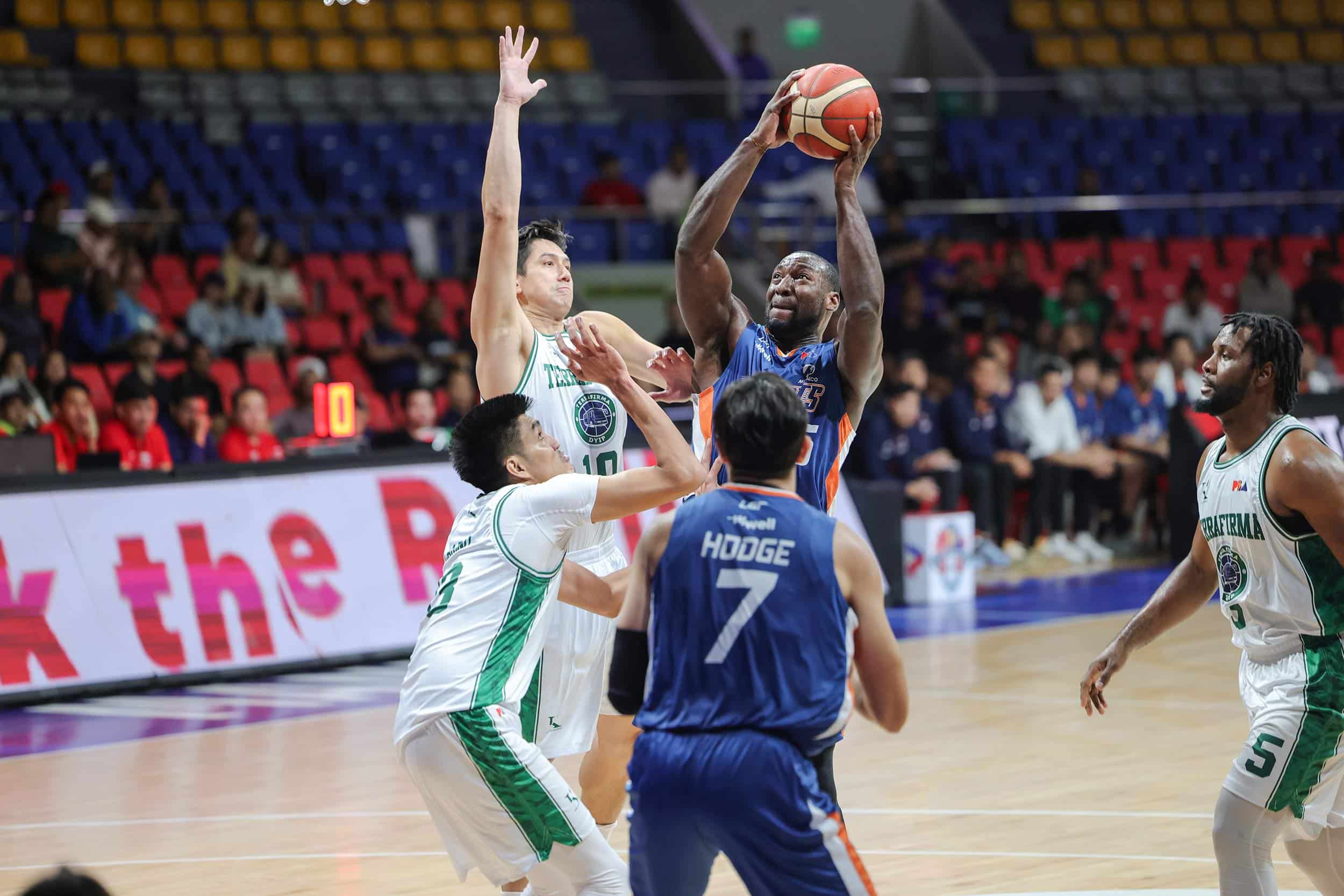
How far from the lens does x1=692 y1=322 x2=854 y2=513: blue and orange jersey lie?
532 centimetres

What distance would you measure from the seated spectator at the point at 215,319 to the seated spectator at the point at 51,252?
826 millimetres

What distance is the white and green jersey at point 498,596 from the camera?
4531 mm

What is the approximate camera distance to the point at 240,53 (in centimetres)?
1766

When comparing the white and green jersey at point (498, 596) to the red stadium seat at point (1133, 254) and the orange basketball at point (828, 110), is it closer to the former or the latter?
the orange basketball at point (828, 110)

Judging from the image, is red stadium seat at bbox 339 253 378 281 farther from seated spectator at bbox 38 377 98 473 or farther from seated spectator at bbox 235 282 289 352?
seated spectator at bbox 38 377 98 473

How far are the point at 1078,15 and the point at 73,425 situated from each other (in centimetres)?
1542

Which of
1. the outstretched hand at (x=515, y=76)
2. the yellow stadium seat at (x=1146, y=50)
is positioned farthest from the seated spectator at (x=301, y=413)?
the yellow stadium seat at (x=1146, y=50)

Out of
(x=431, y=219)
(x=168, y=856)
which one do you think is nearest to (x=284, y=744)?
(x=168, y=856)

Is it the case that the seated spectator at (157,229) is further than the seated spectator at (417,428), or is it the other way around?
the seated spectator at (157,229)

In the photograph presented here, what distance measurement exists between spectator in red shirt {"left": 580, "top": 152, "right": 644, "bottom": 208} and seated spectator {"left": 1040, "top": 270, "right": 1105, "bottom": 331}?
4009 millimetres

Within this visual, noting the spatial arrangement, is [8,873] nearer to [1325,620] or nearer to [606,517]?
[606,517]

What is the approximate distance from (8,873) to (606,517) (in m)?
2.93

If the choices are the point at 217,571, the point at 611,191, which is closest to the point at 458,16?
the point at 611,191

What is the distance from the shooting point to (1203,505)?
4.95m
